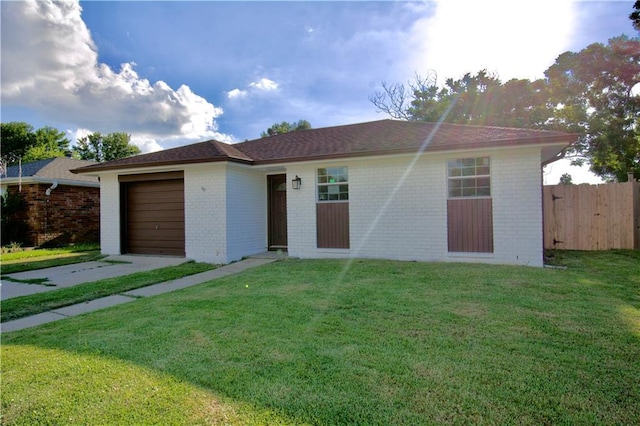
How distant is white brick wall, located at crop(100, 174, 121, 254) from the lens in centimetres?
1075

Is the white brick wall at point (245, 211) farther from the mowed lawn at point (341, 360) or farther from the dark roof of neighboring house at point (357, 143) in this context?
the mowed lawn at point (341, 360)

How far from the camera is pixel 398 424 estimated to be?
82.7 inches

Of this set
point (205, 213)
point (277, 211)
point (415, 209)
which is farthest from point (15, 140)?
point (415, 209)

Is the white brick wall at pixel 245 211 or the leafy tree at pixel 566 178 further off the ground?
the leafy tree at pixel 566 178

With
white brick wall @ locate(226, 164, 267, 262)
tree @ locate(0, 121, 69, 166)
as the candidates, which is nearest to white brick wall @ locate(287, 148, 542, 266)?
white brick wall @ locate(226, 164, 267, 262)

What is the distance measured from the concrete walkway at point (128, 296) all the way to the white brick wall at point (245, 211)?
2.17ft

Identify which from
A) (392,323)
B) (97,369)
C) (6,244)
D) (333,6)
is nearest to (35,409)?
(97,369)

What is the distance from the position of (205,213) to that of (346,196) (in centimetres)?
387

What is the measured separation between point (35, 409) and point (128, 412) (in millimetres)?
681

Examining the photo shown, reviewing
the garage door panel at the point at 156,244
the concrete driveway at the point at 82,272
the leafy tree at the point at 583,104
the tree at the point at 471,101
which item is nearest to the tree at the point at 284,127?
the tree at the point at 471,101

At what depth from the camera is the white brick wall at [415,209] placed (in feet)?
24.4

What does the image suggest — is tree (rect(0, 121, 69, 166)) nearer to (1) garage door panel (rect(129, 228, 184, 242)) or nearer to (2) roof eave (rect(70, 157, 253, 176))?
(2) roof eave (rect(70, 157, 253, 176))

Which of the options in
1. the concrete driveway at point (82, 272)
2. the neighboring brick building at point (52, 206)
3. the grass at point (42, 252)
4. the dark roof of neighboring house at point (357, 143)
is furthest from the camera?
the neighboring brick building at point (52, 206)

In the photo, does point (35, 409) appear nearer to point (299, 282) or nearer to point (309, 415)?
point (309, 415)
